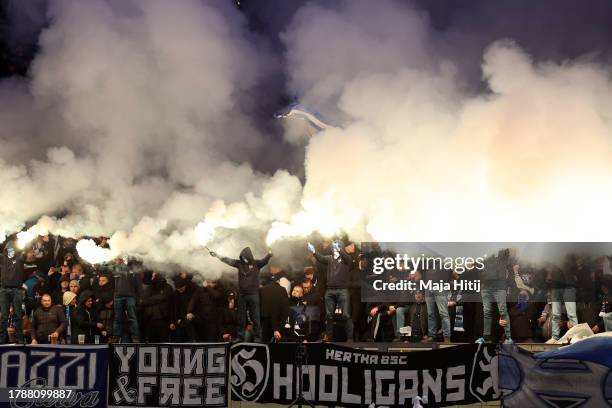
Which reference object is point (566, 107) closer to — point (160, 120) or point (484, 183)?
point (484, 183)

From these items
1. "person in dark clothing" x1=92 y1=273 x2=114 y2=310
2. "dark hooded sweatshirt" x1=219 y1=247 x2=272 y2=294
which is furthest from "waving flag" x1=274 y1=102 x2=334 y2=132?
"person in dark clothing" x1=92 y1=273 x2=114 y2=310

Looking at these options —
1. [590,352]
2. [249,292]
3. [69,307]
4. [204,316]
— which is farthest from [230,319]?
[590,352]

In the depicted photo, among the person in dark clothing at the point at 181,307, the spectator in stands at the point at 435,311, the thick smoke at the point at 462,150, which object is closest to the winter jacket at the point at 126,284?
the person in dark clothing at the point at 181,307

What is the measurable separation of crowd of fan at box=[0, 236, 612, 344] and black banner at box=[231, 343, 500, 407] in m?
3.29

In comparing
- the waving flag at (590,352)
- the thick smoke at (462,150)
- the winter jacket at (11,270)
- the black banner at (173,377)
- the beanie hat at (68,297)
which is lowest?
the black banner at (173,377)

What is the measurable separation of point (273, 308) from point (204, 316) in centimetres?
118

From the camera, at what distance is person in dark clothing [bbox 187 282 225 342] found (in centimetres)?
1377

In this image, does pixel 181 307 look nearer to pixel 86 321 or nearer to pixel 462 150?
pixel 86 321

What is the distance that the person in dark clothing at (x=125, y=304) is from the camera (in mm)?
14109

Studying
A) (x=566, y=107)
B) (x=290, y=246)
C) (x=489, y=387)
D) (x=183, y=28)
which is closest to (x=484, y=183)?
(x=566, y=107)

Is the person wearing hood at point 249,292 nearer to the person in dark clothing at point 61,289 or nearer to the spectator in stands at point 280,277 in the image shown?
the spectator in stands at point 280,277

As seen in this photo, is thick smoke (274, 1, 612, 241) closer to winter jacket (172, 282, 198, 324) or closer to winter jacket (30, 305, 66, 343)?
winter jacket (172, 282, 198, 324)

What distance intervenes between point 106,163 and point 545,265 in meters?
9.19

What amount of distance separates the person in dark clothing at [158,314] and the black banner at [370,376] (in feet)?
15.8
